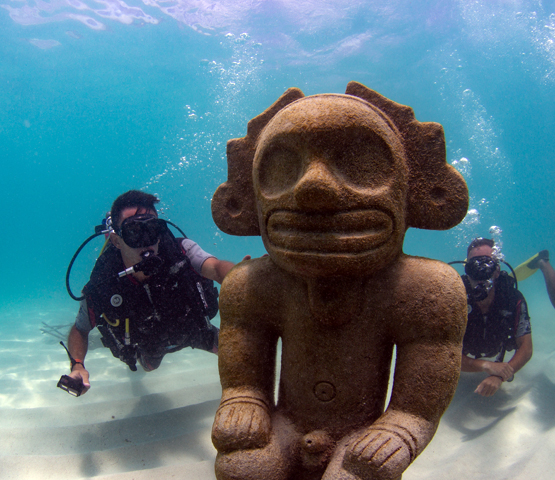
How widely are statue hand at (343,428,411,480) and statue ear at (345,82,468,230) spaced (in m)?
1.01

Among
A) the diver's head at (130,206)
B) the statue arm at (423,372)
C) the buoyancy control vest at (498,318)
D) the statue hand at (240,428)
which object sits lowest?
the buoyancy control vest at (498,318)

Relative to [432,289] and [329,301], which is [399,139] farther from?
[329,301]

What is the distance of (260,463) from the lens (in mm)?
1438

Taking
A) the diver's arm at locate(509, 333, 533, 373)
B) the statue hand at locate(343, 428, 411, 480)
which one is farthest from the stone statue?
the diver's arm at locate(509, 333, 533, 373)

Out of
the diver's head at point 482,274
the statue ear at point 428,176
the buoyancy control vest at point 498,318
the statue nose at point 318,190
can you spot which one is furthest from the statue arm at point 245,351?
the buoyancy control vest at point 498,318

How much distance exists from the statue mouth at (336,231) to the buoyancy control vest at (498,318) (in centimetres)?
379

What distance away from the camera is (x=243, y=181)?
194cm

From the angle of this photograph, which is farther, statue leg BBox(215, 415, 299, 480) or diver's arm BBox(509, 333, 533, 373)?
diver's arm BBox(509, 333, 533, 373)

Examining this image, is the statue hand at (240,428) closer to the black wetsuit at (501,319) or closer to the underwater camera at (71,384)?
the underwater camera at (71,384)

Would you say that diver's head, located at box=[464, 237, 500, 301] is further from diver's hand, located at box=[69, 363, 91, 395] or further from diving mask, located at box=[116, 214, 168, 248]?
diver's hand, located at box=[69, 363, 91, 395]

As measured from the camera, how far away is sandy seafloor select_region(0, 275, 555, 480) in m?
3.21

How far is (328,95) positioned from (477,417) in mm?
4738

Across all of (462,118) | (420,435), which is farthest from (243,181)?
(462,118)

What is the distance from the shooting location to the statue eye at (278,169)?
62.8 inches
